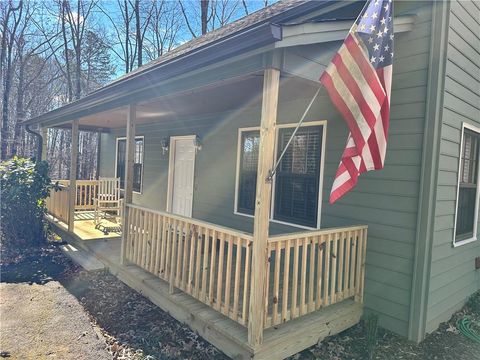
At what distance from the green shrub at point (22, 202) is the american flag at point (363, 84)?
19.9ft

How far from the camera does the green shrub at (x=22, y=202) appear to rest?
616 cm

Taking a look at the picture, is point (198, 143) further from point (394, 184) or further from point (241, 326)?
point (241, 326)

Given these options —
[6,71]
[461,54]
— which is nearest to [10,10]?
[6,71]

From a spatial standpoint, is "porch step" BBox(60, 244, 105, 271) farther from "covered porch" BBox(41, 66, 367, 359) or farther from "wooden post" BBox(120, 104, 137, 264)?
"wooden post" BBox(120, 104, 137, 264)

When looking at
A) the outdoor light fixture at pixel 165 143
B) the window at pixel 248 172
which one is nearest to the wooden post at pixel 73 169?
the outdoor light fixture at pixel 165 143

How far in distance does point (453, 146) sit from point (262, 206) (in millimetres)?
2449

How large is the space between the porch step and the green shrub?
69cm

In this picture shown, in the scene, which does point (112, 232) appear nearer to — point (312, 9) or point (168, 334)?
point (168, 334)

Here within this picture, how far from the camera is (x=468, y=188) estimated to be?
14.1ft

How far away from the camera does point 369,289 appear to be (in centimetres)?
372

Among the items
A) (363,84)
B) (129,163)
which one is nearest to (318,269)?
(363,84)

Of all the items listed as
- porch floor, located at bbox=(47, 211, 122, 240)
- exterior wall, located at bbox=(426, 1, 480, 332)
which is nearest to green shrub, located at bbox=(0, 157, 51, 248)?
porch floor, located at bbox=(47, 211, 122, 240)

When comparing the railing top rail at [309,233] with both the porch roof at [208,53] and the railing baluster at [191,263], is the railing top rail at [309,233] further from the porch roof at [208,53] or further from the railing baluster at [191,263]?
the porch roof at [208,53]

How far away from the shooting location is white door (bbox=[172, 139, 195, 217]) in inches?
281
